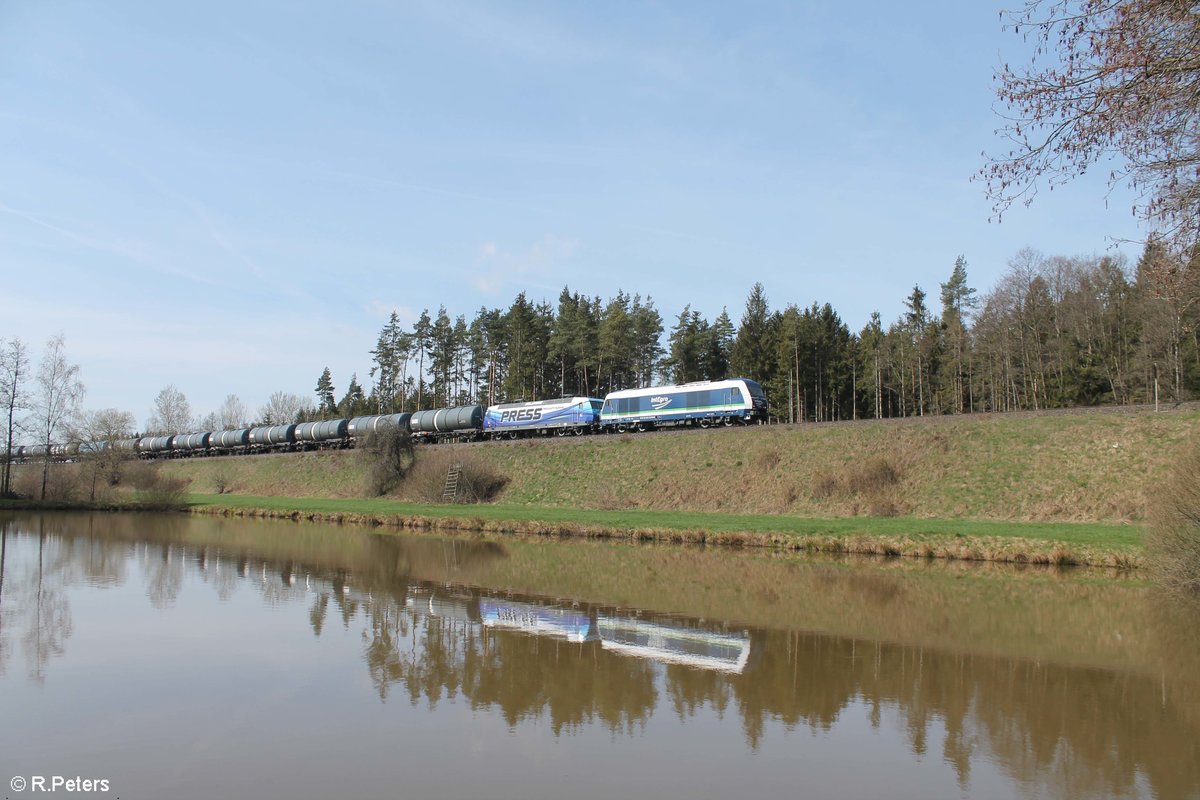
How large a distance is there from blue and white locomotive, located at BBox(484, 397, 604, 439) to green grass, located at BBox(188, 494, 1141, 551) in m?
10.8

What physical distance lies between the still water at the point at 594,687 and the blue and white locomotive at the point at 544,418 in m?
32.5

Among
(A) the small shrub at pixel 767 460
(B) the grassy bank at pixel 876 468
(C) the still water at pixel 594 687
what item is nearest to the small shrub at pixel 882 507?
(B) the grassy bank at pixel 876 468

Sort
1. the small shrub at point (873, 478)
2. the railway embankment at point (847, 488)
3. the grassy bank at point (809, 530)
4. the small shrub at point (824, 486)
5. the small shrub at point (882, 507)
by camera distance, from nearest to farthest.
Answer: the grassy bank at point (809, 530), the railway embankment at point (847, 488), the small shrub at point (882, 507), the small shrub at point (873, 478), the small shrub at point (824, 486)

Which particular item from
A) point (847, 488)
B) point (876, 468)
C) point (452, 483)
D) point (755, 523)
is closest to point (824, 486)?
point (847, 488)

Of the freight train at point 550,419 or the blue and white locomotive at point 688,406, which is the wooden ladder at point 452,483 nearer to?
the freight train at point 550,419

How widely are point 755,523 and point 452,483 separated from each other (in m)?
21.9

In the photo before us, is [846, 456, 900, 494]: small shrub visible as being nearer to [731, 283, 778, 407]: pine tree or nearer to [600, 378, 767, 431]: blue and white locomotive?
[600, 378, 767, 431]: blue and white locomotive

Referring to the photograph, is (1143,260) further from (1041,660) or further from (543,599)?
(543,599)

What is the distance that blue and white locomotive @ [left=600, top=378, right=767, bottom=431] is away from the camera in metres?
46.9

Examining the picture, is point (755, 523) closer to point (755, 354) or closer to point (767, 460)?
point (767, 460)

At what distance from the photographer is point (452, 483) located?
47.5 meters

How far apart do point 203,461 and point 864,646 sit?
71826 mm

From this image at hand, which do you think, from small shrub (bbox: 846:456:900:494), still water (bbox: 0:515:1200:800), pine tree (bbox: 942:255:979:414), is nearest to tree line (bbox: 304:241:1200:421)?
pine tree (bbox: 942:255:979:414)

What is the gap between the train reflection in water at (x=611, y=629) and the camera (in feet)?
40.1
